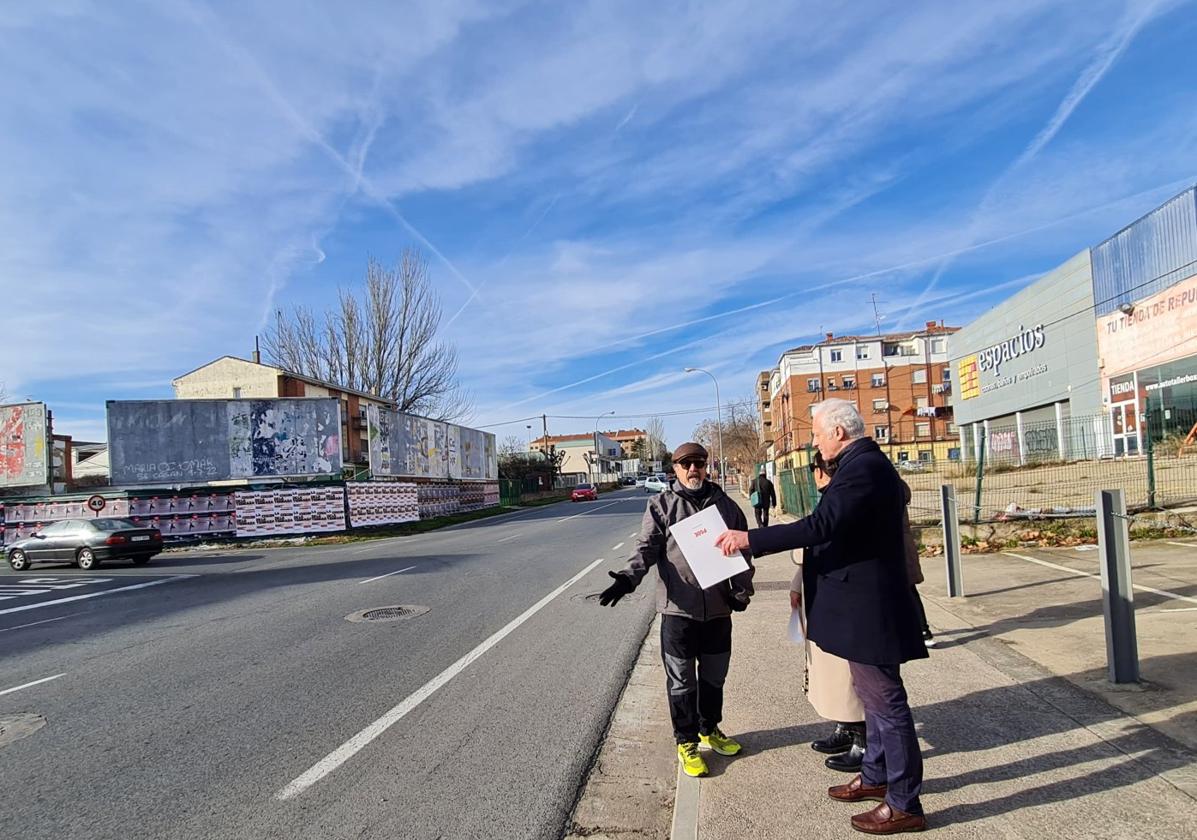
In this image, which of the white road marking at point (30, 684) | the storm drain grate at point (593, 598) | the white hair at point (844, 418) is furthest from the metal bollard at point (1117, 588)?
the white road marking at point (30, 684)

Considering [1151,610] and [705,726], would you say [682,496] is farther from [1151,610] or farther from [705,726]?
[1151,610]

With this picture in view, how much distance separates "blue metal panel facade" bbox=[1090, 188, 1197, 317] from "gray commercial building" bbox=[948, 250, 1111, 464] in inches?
40.8

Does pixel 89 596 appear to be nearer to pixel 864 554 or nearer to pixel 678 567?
pixel 678 567

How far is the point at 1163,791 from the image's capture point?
3.45 metres

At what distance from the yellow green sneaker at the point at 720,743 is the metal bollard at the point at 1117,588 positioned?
2659mm

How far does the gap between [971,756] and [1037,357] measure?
36854 mm

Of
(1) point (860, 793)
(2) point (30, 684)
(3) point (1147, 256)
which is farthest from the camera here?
(3) point (1147, 256)

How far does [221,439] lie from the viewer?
31312mm

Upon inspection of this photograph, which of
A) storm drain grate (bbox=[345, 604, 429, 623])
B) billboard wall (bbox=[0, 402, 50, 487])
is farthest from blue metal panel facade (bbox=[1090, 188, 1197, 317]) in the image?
billboard wall (bbox=[0, 402, 50, 487])

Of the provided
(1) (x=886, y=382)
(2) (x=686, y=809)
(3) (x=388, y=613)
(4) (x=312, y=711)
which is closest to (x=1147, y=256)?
(3) (x=388, y=613)

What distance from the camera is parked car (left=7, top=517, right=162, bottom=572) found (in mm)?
19766

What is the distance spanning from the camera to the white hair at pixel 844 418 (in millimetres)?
3578

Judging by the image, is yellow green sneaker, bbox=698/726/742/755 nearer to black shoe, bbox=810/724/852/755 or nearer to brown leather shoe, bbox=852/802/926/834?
black shoe, bbox=810/724/852/755

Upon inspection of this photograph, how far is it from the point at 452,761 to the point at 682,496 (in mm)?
2064
